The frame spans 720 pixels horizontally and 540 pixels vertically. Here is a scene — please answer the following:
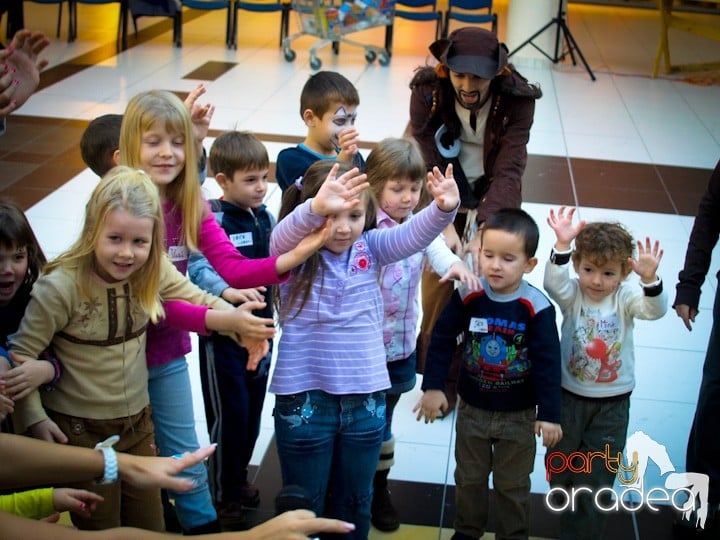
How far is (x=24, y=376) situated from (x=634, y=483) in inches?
74.6

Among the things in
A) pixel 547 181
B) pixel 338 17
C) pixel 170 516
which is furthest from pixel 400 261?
pixel 338 17

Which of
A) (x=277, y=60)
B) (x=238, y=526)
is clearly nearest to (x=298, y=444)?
(x=238, y=526)

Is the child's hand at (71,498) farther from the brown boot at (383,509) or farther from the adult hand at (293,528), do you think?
the brown boot at (383,509)

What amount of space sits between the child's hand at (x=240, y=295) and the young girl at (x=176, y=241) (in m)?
0.02

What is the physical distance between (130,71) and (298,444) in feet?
24.1

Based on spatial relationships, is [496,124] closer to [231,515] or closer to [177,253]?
[177,253]

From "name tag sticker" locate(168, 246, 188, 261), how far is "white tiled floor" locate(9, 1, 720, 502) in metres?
0.97

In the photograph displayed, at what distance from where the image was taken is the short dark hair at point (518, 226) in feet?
8.44

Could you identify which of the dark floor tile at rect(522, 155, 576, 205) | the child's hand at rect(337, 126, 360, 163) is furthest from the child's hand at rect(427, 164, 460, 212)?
the dark floor tile at rect(522, 155, 576, 205)

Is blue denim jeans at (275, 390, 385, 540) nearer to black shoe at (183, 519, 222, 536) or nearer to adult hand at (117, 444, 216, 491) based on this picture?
black shoe at (183, 519, 222, 536)

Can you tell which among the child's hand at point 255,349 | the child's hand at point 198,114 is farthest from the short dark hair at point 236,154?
the child's hand at point 255,349

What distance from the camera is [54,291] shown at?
7.20 feet

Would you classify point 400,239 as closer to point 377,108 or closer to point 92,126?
point 92,126

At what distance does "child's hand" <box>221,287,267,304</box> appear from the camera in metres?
2.43
